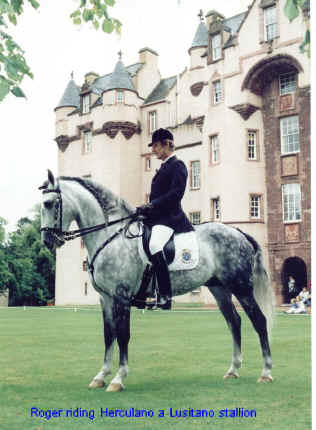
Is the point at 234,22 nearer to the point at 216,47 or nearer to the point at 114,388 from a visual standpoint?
the point at 216,47

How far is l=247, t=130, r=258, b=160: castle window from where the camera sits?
119 feet

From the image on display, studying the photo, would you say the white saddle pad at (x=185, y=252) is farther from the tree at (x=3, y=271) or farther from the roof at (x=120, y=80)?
the tree at (x=3, y=271)

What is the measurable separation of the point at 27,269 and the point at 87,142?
1701 centimetres

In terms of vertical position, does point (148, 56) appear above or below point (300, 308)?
above

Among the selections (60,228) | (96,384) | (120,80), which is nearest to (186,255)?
(60,228)

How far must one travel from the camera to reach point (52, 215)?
297 inches

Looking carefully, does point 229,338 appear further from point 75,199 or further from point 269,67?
point 269,67

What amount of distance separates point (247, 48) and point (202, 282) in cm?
3001

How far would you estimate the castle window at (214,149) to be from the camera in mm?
36719

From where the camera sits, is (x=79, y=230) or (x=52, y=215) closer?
(x=52, y=215)

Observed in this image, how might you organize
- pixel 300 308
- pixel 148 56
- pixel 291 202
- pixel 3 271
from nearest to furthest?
pixel 300 308
pixel 291 202
pixel 148 56
pixel 3 271

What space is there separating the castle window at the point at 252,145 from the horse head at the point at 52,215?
29625 millimetres

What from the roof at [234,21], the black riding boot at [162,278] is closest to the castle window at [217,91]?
the roof at [234,21]

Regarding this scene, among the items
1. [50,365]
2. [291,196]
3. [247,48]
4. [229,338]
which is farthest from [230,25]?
[50,365]
